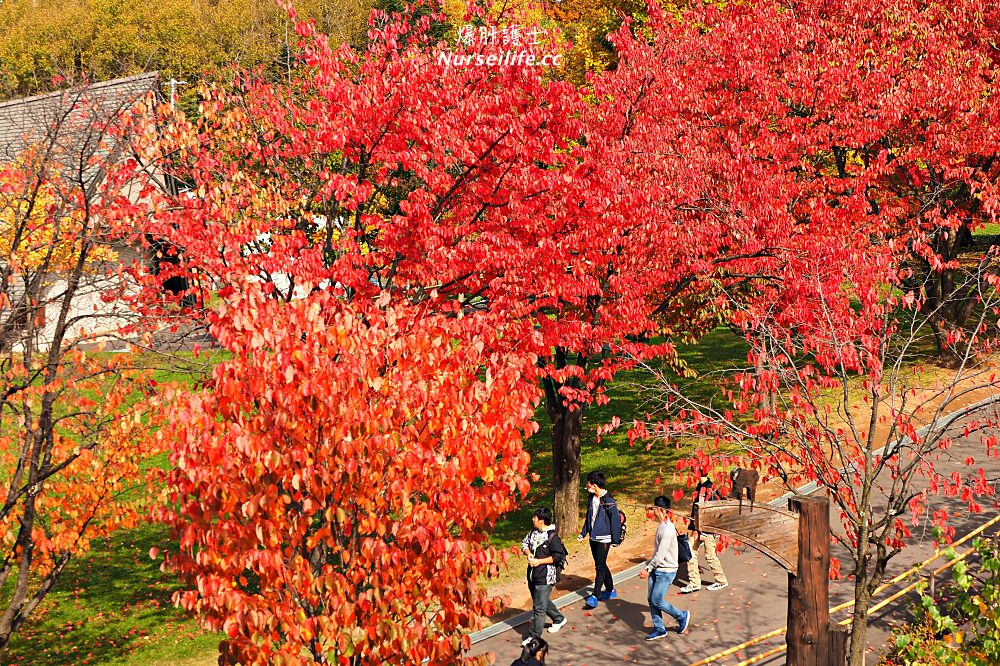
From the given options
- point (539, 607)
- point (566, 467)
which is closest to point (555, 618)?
point (539, 607)

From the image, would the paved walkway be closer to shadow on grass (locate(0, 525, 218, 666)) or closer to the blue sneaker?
the blue sneaker

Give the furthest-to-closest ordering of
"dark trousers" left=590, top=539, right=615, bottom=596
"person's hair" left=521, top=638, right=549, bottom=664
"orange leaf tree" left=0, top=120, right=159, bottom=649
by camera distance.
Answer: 1. "dark trousers" left=590, top=539, right=615, bottom=596
2. "person's hair" left=521, top=638, right=549, bottom=664
3. "orange leaf tree" left=0, top=120, right=159, bottom=649

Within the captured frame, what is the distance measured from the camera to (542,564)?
1205 cm

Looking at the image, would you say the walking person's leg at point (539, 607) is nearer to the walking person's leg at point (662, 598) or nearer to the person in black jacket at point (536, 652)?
the walking person's leg at point (662, 598)

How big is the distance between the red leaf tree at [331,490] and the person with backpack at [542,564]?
4241mm

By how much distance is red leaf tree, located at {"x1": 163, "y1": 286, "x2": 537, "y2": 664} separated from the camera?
277 inches

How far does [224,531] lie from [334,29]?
164 feet

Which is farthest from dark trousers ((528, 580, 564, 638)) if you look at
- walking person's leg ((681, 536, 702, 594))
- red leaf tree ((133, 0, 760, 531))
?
red leaf tree ((133, 0, 760, 531))

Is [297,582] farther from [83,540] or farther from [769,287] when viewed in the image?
[769,287]

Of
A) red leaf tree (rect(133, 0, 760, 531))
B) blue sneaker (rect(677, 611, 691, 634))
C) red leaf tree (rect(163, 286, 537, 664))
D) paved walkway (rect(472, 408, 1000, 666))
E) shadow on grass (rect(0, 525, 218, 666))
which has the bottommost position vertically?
shadow on grass (rect(0, 525, 218, 666))

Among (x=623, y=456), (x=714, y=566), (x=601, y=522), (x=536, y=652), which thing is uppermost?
(x=601, y=522)

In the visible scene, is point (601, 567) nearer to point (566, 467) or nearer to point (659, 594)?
point (659, 594)

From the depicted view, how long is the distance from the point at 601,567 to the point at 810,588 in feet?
16.5

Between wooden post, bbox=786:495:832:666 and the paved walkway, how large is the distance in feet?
9.58
